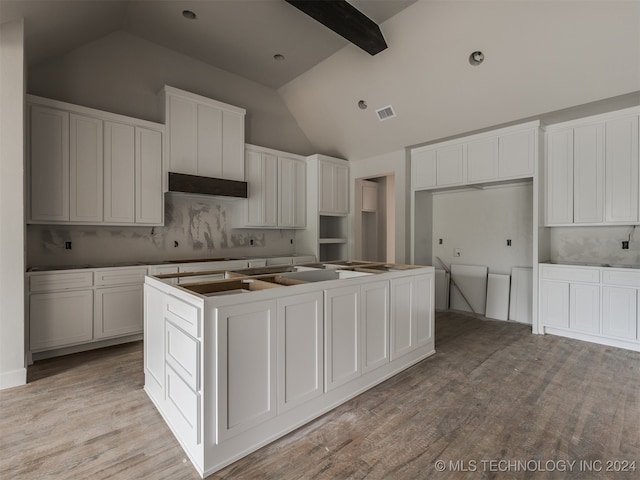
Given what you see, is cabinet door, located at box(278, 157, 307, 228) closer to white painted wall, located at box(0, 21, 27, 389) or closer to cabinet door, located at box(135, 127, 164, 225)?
cabinet door, located at box(135, 127, 164, 225)

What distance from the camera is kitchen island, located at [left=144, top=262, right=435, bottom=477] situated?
5.56ft

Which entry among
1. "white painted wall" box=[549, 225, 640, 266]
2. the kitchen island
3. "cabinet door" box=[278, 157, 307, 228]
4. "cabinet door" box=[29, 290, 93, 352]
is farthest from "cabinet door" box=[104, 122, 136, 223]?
"white painted wall" box=[549, 225, 640, 266]

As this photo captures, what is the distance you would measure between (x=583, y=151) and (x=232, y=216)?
194 inches

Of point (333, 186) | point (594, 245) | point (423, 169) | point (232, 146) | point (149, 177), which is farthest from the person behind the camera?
point (333, 186)

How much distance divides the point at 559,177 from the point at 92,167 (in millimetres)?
5773

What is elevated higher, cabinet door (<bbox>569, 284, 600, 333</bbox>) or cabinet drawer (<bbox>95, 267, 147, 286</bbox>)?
cabinet drawer (<bbox>95, 267, 147, 286</bbox>)

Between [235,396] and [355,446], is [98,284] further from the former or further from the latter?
[355,446]

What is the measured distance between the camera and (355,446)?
1.91 meters

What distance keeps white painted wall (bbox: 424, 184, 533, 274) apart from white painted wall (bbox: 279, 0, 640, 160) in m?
1.17

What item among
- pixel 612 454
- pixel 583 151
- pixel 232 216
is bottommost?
pixel 612 454

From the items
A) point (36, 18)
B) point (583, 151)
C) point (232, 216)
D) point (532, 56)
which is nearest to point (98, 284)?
point (232, 216)

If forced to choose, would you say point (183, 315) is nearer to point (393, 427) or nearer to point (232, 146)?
point (393, 427)

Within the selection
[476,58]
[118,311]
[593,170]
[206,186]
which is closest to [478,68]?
[476,58]

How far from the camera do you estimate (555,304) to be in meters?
3.98
